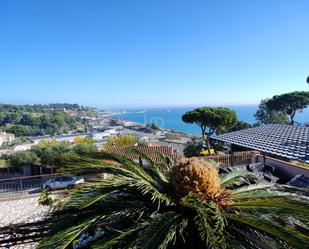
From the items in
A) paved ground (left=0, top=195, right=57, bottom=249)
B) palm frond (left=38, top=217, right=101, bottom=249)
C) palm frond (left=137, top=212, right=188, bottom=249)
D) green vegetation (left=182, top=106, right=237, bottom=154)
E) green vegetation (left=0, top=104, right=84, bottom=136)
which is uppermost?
palm frond (left=137, top=212, right=188, bottom=249)

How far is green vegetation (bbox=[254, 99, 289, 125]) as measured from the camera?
36281mm

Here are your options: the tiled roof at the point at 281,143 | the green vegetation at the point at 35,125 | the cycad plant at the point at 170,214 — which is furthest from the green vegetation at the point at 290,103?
the green vegetation at the point at 35,125

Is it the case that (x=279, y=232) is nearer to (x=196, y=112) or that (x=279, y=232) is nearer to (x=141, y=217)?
(x=141, y=217)

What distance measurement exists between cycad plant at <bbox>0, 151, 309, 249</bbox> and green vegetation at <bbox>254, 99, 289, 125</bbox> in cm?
3723

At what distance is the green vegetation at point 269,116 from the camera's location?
36281mm

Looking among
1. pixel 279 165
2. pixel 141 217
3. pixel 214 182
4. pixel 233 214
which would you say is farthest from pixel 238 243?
pixel 279 165

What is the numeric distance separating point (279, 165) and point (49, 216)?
9.08 m

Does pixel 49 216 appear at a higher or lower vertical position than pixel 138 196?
lower

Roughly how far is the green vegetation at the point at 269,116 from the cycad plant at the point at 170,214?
122ft

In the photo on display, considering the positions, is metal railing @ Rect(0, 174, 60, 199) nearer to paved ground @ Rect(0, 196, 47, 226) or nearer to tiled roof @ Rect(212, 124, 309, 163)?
paved ground @ Rect(0, 196, 47, 226)

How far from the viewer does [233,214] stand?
2.05 m

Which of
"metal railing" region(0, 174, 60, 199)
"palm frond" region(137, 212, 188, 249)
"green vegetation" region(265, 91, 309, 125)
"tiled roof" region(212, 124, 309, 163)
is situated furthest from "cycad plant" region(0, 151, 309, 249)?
"green vegetation" region(265, 91, 309, 125)

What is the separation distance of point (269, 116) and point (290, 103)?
6091mm

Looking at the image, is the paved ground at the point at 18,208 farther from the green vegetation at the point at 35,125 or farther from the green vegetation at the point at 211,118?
the green vegetation at the point at 35,125
